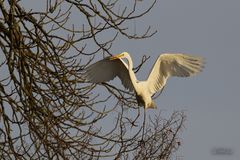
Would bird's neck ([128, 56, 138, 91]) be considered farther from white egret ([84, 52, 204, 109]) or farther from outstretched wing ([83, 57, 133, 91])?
outstretched wing ([83, 57, 133, 91])

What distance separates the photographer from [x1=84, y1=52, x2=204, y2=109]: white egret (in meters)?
8.39

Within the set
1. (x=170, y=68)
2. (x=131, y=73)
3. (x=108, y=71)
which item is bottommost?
(x=131, y=73)

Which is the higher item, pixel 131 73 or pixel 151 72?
pixel 151 72

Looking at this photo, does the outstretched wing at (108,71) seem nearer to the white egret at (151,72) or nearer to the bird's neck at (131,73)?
the white egret at (151,72)

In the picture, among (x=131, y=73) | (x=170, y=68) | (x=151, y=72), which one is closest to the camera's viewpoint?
(x=131, y=73)

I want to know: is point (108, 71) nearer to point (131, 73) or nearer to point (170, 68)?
point (131, 73)

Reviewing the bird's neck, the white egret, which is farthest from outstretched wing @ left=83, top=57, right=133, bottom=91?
the bird's neck

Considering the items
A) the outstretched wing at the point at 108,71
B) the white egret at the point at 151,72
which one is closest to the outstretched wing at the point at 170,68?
the white egret at the point at 151,72

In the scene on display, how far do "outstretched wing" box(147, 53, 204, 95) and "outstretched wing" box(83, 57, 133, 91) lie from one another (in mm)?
253

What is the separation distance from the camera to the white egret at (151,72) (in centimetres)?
839

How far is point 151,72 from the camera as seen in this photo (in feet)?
28.9

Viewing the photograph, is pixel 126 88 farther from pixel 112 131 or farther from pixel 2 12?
pixel 2 12

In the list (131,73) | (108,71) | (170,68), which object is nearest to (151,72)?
(170,68)

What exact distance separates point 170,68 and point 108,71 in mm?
711
